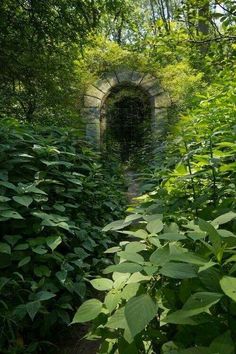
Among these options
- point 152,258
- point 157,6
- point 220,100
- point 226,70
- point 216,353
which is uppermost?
point 157,6

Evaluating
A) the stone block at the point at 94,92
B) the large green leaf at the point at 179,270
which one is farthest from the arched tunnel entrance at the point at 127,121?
the large green leaf at the point at 179,270

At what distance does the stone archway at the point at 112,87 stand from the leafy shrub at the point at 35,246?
15.0 feet

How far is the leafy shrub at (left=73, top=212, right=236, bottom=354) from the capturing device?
2.60ft

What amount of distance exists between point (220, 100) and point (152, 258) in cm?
205

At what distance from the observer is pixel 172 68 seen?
7.83m

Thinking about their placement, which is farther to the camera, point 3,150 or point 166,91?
point 166,91

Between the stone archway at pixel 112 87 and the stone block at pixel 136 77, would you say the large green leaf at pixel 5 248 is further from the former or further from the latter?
the stone block at pixel 136 77

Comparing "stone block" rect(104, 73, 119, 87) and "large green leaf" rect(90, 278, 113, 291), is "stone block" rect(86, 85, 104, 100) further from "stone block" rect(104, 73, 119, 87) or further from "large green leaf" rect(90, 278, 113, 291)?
"large green leaf" rect(90, 278, 113, 291)

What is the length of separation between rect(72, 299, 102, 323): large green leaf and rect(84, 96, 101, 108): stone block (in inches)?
261

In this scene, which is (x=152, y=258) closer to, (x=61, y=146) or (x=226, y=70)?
(x=61, y=146)

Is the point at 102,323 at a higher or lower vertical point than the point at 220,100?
lower

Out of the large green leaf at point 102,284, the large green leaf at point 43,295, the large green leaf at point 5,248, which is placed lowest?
the large green leaf at point 43,295

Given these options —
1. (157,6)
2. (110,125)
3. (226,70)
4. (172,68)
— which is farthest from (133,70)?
(157,6)

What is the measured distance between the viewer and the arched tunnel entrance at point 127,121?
27.9 feet
